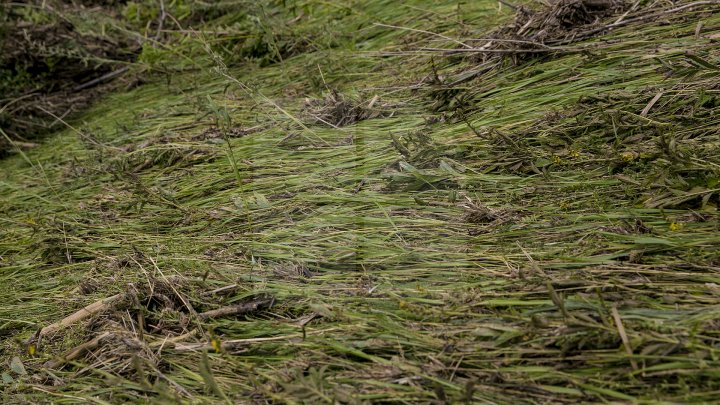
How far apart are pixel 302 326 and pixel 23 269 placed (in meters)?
1.35

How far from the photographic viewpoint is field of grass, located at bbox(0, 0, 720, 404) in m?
1.81

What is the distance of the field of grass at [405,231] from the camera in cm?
181

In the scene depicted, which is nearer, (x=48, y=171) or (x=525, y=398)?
(x=525, y=398)

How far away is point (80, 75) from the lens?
4801 millimetres

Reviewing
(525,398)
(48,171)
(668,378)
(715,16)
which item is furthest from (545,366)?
(48,171)

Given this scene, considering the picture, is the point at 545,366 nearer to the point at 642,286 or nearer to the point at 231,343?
the point at 642,286

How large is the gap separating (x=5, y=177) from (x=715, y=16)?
124 inches

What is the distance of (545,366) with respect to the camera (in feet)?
5.73

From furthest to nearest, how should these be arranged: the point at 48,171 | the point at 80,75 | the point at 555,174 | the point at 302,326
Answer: the point at 80,75 → the point at 48,171 → the point at 555,174 → the point at 302,326

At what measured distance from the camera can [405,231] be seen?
7.86 ft

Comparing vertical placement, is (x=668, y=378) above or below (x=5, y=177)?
above

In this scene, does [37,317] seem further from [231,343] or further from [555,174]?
[555,174]

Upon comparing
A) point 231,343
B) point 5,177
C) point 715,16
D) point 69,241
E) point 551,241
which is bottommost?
point 5,177

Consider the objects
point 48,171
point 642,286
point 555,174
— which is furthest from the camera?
point 48,171
